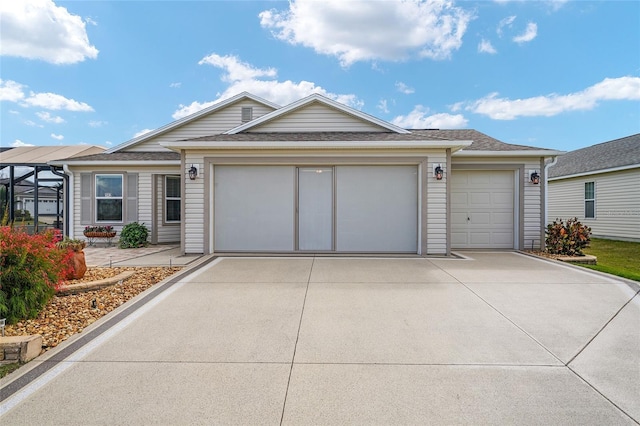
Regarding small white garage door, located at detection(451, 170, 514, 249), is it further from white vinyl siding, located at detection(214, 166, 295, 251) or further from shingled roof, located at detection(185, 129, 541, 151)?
white vinyl siding, located at detection(214, 166, 295, 251)

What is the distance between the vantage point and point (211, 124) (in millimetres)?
12250

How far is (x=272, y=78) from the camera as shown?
1566cm

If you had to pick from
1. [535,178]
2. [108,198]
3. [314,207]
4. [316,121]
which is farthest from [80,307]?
[535,178]

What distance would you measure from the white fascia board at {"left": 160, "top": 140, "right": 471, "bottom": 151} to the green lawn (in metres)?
4.21

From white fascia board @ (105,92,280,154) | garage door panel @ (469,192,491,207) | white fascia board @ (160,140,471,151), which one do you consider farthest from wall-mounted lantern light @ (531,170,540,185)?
white fascia board @ (105,92,280,154)

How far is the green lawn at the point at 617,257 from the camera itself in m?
7.11

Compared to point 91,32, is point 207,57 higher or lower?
A: higher

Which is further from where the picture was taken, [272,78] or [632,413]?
[272,78]

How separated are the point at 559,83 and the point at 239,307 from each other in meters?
17.2

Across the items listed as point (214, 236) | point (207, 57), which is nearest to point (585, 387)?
point (214, 236)

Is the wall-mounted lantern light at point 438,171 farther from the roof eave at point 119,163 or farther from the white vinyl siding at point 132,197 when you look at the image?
the white vinyl siding at point 132,197

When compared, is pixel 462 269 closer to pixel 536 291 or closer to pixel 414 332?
pixel 536 291

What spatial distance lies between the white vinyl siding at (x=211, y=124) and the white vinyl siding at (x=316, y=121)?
314 centimetres

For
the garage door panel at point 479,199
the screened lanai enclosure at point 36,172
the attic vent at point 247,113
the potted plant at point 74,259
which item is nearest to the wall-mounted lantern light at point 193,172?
the potted plant at point 74,259
